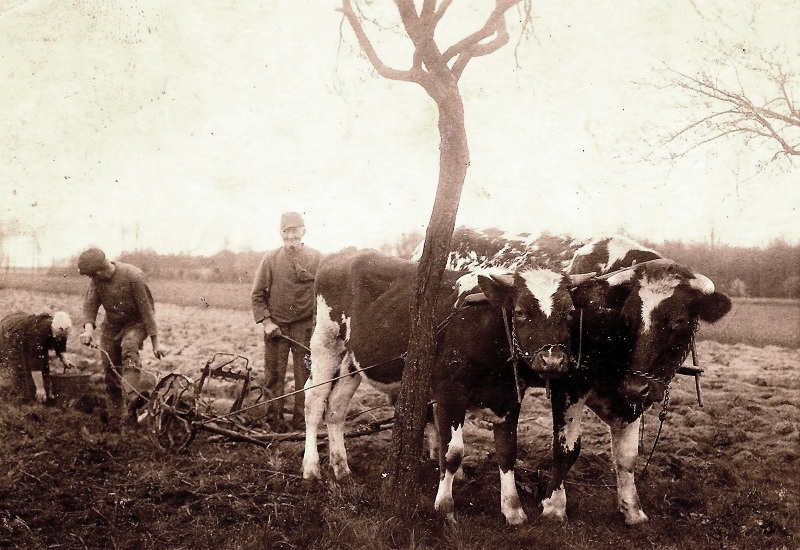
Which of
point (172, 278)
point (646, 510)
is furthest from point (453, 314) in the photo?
point (172, 278)

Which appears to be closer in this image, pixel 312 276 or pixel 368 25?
pixel 368 25

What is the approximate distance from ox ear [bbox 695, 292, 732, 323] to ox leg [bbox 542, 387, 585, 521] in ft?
4.50

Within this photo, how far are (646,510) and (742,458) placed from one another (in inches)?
89.7

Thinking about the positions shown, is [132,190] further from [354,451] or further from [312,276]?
[354,451]

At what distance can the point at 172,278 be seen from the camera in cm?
1545

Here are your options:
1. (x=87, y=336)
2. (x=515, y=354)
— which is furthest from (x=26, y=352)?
(x=515, y=354)

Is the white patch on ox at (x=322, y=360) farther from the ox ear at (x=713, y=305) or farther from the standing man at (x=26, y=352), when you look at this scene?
the standing man at (x=26, y=352)

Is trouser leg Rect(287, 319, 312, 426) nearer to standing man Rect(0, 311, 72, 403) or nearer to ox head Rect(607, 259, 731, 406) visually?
standing man Rect(0, 311, 72, 403)

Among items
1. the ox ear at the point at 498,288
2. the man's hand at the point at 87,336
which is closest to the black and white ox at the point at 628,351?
the ox ear at the point at 498,288

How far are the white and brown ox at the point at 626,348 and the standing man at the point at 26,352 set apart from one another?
278 inches

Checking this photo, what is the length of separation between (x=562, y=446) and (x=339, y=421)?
2.47 metres

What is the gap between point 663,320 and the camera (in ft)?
17.8

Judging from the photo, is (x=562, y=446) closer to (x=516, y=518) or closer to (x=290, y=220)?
(x=516, y=518)

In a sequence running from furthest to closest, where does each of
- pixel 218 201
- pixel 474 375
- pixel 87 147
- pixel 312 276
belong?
→ pixel 218 201 → pixel 87 147 → pixel 312 276 → pixel 474 375
